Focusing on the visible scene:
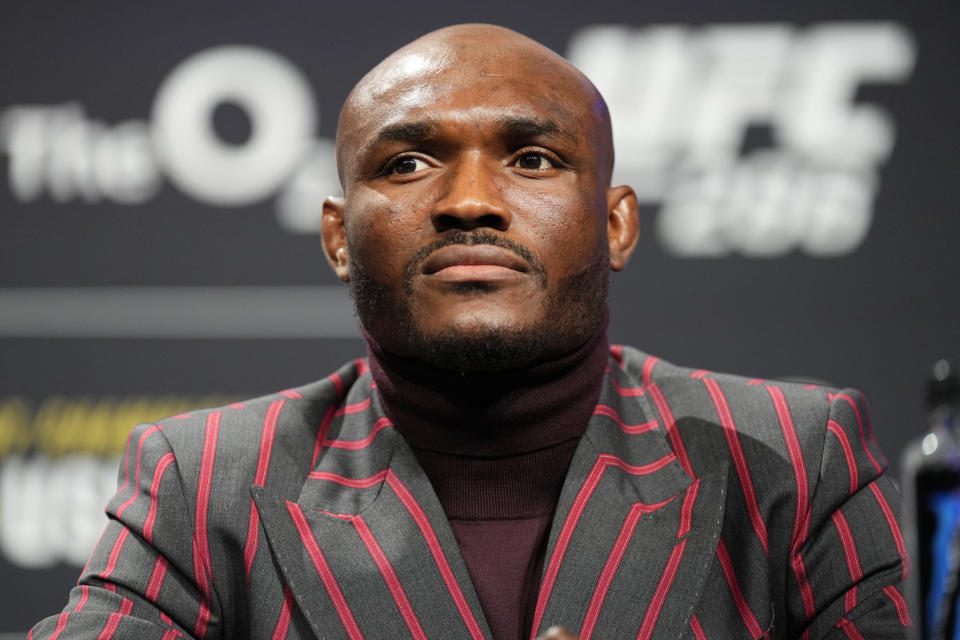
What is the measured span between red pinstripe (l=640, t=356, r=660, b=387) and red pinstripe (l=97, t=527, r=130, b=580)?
2.71 ft

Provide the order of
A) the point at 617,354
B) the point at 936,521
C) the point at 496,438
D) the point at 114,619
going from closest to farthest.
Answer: the point at 936,521 < the point at 114,619 < the point at 496,438 < the point at 617,354

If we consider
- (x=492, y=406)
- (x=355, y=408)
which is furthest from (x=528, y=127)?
(x=355, y=408)

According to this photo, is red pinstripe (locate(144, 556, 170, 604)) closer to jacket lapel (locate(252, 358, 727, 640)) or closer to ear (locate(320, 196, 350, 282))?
jacket lapel (locate(252, 358, 727, 640))

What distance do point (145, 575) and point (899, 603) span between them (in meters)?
0.98

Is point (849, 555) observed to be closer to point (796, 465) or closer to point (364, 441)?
point (796, 465)

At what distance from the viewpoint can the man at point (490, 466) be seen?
1380 mm

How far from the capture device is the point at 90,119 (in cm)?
283

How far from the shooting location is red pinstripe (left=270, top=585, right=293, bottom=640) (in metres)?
1.39

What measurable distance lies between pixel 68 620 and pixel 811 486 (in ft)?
3.31

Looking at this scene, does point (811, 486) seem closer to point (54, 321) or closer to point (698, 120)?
point (698, 120)

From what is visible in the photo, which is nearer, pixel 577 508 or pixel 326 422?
pixel 577 508

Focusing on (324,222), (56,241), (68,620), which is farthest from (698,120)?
(68,620)

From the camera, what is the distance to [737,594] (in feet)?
4.61

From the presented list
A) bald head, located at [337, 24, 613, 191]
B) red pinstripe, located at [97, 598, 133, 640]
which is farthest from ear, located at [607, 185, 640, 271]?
red pinstripe, located at [97, 598, 133, 640]
